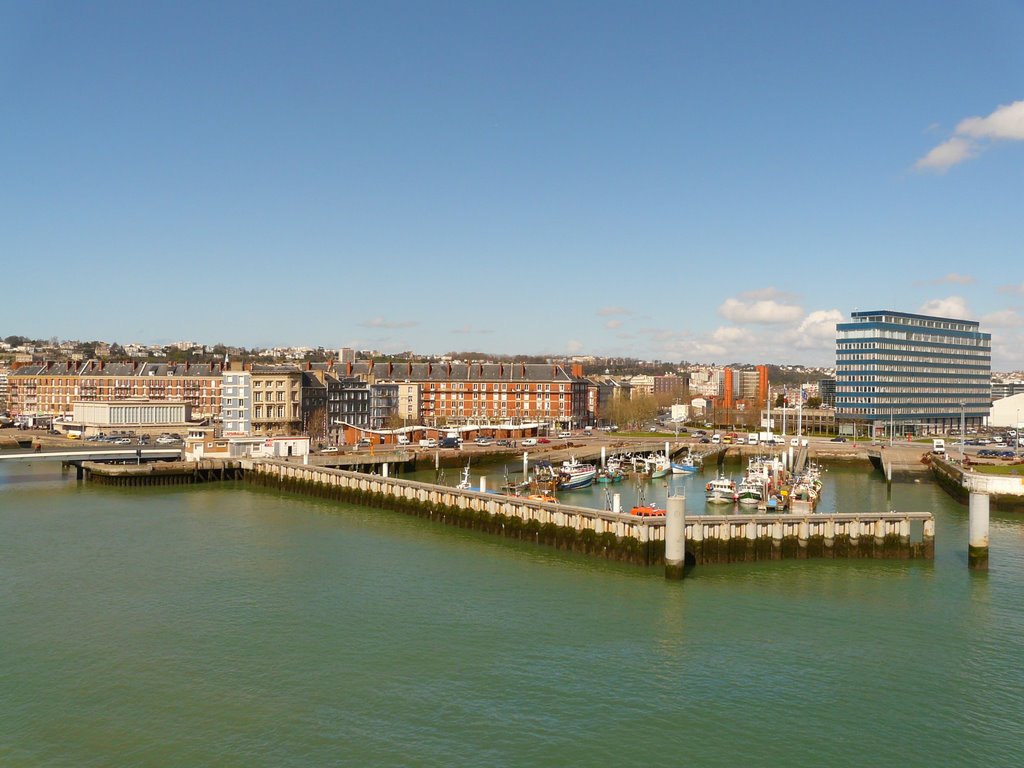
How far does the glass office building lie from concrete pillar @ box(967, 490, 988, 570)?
85547 mm

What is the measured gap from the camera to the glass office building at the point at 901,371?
11800cm

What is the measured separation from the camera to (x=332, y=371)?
389ft

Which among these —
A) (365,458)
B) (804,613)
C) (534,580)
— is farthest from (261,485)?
(804,613)

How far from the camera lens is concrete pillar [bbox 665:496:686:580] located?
33.1m

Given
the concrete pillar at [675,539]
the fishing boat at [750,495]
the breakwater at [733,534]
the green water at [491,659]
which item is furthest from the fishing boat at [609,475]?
the concrete pillar at [675,539]

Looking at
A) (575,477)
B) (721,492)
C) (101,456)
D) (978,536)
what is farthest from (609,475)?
(101,456)

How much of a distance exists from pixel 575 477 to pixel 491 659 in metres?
42.3

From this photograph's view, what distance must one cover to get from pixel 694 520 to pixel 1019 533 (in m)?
21.0

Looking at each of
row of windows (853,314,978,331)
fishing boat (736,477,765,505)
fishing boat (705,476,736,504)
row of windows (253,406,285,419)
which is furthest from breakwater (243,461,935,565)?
row of windows (853,314,978,331)

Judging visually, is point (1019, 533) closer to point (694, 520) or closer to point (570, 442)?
point (694, 520)

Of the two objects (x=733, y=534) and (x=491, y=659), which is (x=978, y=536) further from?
(x=491, y=659)

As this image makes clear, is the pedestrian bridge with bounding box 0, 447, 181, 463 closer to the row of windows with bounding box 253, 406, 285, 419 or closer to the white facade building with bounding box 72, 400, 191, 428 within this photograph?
the row of windows with bounding box 253, 406, 285, 419

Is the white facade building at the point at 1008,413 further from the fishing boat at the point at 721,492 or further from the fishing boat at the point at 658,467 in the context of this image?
the fishing boat at the point at 721,492

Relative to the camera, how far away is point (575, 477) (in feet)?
219
